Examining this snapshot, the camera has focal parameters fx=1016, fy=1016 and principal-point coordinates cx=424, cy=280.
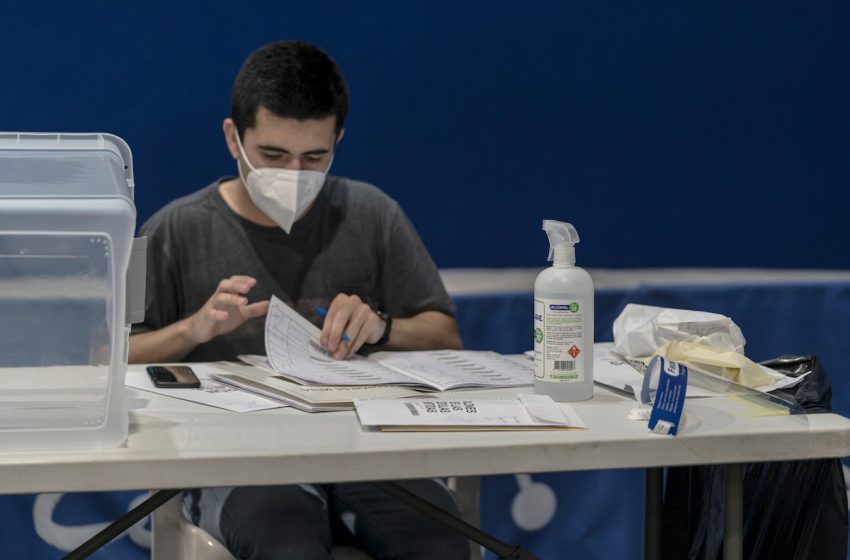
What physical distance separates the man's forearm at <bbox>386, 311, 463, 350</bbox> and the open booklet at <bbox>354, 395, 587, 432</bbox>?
62cm

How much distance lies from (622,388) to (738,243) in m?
1.61

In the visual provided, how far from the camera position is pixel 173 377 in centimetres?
149

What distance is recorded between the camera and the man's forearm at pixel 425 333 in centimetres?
198

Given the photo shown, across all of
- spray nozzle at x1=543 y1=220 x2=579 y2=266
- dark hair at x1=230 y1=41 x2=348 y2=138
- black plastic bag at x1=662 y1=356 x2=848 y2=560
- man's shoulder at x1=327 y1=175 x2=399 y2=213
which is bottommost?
black plastic bag at x1=662 y1=356 x2=848 y2=560

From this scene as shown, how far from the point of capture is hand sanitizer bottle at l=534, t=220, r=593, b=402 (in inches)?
52.0

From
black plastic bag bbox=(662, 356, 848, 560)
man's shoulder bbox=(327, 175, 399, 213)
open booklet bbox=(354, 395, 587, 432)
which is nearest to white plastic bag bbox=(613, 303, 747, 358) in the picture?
black plastic bag bbox=(662, 356, 848, 560)

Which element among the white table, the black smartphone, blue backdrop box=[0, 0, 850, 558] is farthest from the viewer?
blue backdrop box=[0, 0, 850, 558]

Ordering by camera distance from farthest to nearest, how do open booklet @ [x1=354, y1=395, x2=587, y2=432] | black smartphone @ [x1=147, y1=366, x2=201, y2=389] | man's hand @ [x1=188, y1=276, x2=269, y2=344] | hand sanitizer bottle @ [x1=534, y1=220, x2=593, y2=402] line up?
man's hand @ [x1=188, y1=276, x2=269, y2=344]
black smartphone @ [x1=147, y1=366, x2=201, y2=389]
hand sanitizer bottle @ [x1=534, y1=220, x2=593, y2=402]
open booklet @ [x1=354, y1=395, x2=587, y2=432]

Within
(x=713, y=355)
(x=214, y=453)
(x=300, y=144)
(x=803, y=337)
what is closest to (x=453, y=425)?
(x=214, y=453)

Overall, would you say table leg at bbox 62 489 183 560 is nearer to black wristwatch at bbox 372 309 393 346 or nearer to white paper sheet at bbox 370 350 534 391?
white paper sheet at bbox 370 350 534 391

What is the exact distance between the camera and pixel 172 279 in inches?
79.3

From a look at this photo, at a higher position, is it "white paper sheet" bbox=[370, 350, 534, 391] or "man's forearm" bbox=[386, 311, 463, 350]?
"white paper sheet" bbox=[370, 350, 534, 391]

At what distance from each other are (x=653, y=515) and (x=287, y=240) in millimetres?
888

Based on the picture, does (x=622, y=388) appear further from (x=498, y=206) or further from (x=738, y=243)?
(x=738, y=243)
